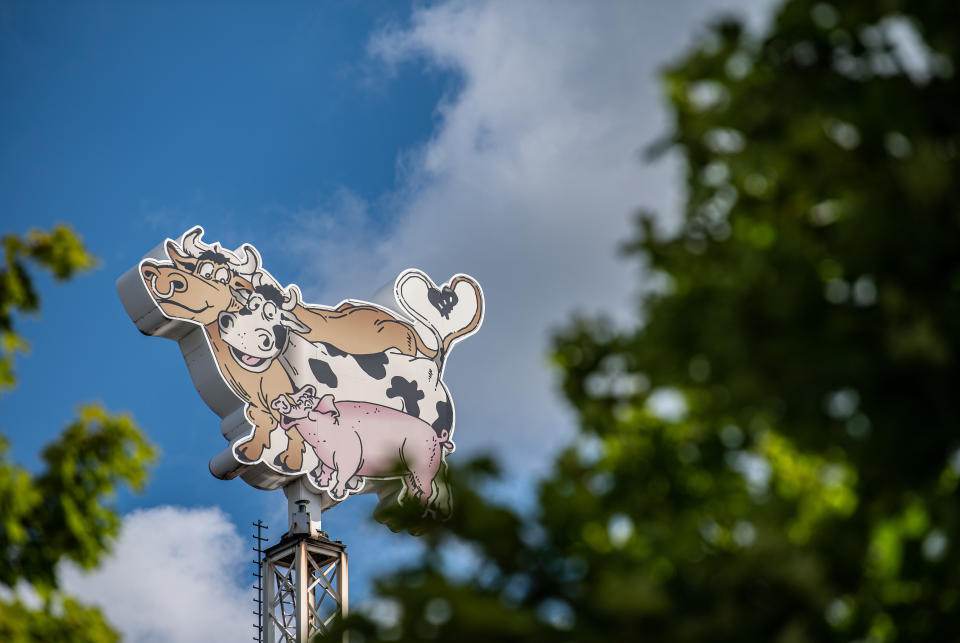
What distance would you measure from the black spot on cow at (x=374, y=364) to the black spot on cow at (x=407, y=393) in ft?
0.60

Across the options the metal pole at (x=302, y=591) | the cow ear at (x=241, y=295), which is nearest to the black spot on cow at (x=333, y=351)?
the cow ear at (x=241, y=295)

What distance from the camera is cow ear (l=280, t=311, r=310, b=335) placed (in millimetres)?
13317

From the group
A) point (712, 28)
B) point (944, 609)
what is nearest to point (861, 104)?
point (712, 28)

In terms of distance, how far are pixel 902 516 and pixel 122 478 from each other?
401 cm

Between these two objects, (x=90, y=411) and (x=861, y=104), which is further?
(x=90, y=411)

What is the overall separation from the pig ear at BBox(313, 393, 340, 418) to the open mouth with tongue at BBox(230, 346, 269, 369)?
0.86 meters

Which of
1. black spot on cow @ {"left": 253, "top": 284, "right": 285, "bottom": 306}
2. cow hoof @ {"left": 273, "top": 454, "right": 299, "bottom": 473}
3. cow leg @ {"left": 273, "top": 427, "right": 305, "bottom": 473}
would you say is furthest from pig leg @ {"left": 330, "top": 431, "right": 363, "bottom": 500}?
black spot on cow @ {"left": 253, "top": 284, "right": 285, "bottom": 306}

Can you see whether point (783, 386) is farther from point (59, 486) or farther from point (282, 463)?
point (282, 463)

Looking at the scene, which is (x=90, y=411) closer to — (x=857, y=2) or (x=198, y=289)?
(x=857, y=2)

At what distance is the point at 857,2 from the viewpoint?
4.33m

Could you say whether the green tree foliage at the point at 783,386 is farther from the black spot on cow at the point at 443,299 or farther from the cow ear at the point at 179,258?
the black spot on cow at the point at 443,299

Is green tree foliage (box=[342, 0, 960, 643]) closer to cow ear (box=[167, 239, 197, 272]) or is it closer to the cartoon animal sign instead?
the cartoon animal sign

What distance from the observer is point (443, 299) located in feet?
50.0

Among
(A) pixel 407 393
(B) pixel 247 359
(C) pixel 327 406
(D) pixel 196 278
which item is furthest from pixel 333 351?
(D) pixel 196 278
